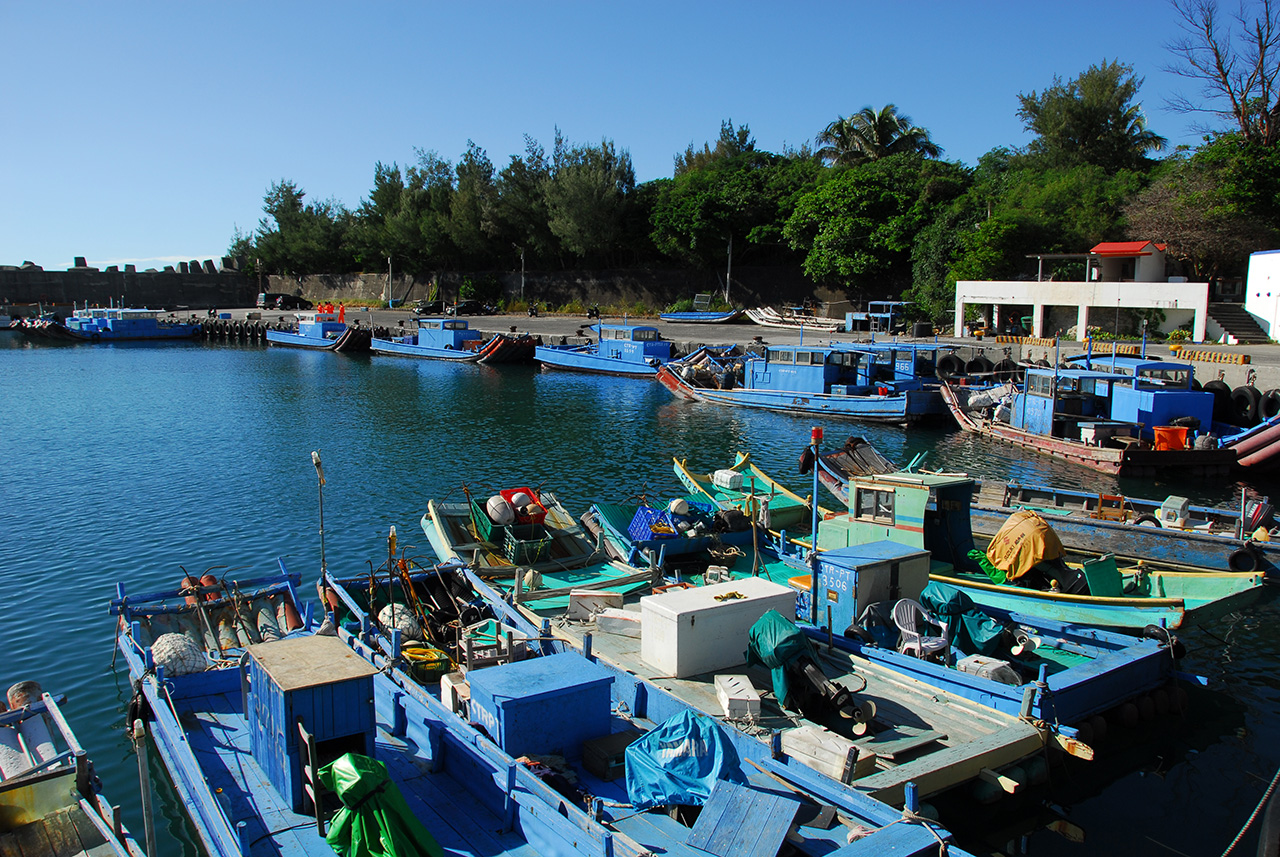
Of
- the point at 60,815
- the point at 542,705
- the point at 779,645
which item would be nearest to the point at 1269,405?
the point at 779,645

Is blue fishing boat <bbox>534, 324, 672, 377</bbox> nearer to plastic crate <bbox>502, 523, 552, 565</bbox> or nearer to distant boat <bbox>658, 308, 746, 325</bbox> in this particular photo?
distant boat <bbox>658, 308, 746, 325</bbox>

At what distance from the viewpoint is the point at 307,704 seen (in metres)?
7.95

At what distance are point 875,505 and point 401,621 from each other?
7460 mm

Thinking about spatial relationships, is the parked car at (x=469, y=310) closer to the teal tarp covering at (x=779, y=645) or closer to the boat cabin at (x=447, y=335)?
the boat cabin at (x=447, y=335)

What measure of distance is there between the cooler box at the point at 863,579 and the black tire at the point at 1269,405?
914 inches

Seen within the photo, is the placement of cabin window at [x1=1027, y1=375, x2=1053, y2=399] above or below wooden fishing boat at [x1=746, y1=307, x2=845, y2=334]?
below

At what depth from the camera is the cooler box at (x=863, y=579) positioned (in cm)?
1143

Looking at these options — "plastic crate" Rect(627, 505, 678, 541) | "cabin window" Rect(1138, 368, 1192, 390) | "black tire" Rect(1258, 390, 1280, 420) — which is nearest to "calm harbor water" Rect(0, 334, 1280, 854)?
"plastic crate" Rect(627, 505, 678, 541)

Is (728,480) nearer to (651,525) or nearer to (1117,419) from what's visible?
(651,525)

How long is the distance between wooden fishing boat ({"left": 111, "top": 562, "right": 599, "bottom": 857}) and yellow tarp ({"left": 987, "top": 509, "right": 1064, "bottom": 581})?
366 inches

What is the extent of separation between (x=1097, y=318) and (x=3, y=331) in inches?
3894

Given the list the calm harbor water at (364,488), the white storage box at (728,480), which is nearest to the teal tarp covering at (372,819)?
the calm harbor water at (364,488)

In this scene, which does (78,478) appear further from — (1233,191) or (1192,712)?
(1233,191)

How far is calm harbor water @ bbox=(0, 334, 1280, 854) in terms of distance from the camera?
408 inches
